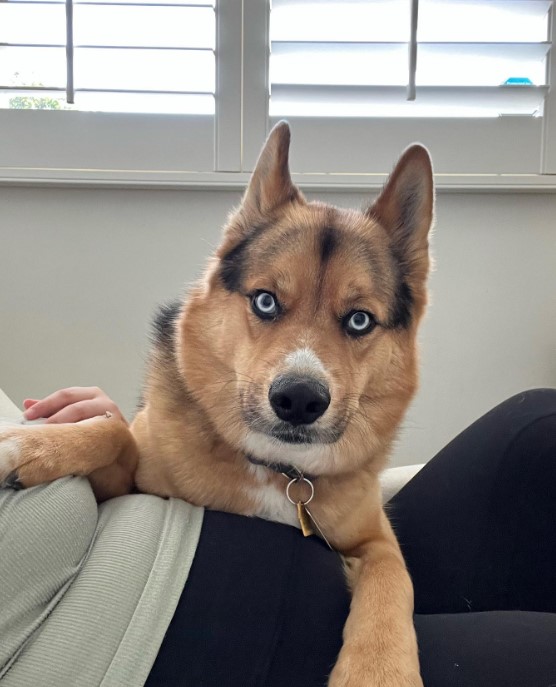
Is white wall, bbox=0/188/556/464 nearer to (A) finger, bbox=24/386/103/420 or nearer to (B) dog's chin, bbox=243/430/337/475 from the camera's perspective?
(A) finger, bbox=24/386/103/420

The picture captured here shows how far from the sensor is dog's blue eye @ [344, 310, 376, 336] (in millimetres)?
1198

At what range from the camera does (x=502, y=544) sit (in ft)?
3.64

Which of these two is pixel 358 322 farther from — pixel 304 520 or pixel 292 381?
pixel 304 520

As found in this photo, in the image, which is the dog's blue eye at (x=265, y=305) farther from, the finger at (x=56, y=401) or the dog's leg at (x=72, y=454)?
the finger at (x=56, y=401)

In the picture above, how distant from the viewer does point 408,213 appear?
1.34 meters

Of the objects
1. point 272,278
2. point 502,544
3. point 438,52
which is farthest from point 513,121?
point 502,544

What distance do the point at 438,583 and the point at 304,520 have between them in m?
0.33

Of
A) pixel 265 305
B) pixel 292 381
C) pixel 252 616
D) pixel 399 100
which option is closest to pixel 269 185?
pixel 265 305

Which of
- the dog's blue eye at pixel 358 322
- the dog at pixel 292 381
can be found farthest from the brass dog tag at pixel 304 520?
the dog's blue eye at pixel 358 322

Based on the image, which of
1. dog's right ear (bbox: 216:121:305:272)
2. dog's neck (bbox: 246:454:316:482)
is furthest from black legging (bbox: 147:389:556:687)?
dog's right ear (bbox: 216:121:305:272)

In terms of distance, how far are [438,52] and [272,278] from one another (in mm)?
1450

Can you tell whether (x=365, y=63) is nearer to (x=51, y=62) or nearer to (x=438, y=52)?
(x=438, y=52)

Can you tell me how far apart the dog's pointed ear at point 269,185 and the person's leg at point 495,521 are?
689 mm

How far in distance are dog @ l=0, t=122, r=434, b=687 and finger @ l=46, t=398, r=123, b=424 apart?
79mm
